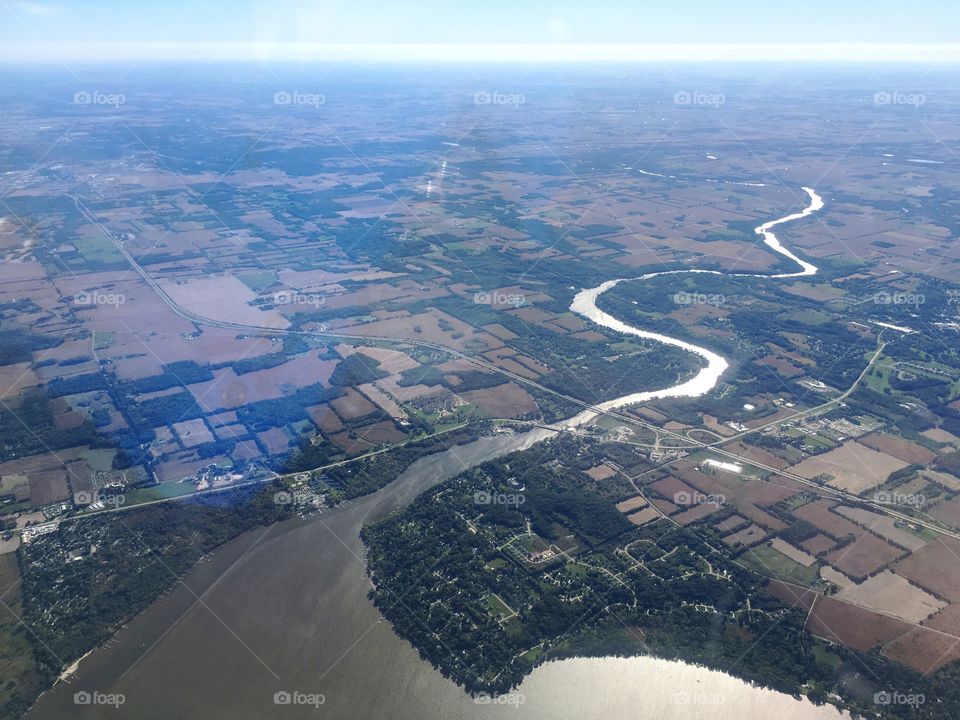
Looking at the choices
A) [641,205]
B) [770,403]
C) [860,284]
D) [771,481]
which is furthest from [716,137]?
[771,481]

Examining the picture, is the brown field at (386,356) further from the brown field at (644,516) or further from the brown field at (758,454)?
the brown field at (758,454)

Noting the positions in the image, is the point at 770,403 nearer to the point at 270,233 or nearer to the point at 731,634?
the point at 731,634

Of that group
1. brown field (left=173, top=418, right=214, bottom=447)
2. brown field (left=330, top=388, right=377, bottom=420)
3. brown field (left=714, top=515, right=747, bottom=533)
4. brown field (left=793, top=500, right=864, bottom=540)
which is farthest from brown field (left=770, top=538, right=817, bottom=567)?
brown field (left=173, top=418, right=214, bottom=447)

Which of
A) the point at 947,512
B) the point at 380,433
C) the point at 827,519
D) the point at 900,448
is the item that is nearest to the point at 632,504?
the point at 827,519

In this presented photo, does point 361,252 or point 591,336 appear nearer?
point 591,336

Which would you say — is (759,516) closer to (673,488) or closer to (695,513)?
(695,513)

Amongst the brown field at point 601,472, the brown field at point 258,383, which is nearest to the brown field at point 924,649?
the brown field at point 601,472
